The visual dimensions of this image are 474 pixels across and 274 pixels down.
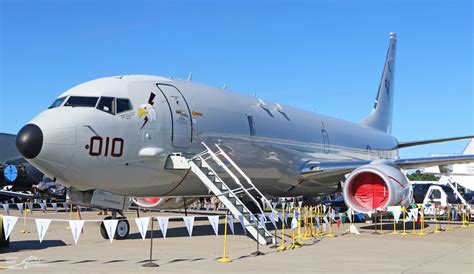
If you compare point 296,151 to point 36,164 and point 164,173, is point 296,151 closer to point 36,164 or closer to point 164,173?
point 164,173

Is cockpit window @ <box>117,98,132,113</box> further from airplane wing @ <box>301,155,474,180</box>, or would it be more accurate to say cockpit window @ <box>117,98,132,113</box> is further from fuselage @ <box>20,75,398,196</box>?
airplane wing @ <box>301,155,474,180</box>

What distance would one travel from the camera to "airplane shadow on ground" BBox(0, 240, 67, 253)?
35.1ft

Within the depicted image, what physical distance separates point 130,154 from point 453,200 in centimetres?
2740

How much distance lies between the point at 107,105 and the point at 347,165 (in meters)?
8.08

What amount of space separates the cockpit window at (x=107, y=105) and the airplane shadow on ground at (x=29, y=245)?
9.58 feet

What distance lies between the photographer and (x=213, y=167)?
13531 millimetres

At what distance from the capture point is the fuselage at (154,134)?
36.4 feet

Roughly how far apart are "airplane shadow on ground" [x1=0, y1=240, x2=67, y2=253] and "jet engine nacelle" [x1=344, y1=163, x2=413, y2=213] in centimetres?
741

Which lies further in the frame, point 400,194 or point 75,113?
point 400,194

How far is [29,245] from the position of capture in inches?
452

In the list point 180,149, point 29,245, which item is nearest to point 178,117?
point 180,149

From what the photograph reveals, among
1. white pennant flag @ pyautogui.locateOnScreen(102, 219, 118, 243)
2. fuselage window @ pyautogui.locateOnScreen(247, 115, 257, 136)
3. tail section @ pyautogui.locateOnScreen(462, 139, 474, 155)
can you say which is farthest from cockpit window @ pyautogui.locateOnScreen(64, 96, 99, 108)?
tail section @ pyautogui.locateOnScreen(462, 139, 474, 155)

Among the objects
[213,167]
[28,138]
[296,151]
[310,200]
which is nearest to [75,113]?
[28,138]

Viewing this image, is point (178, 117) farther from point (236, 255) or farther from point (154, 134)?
point (236, 255)
